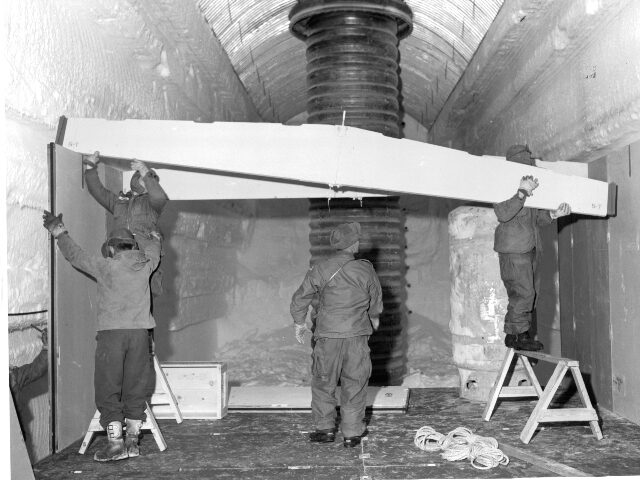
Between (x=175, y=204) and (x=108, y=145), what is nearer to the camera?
(x=108, y=145)

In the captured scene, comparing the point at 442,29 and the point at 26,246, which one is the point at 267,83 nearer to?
the point at 442,29

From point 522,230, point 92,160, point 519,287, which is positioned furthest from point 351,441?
point 92,160

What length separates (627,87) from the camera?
536cm

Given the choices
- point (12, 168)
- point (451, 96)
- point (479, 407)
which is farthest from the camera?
point (451, 96)

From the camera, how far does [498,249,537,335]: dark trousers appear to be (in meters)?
5.91

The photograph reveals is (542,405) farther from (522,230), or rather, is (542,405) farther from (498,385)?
(522,230)

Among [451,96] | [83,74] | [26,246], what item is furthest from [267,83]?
[26,246]

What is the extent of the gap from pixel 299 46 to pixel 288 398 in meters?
5.16

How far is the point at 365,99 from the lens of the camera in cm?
808

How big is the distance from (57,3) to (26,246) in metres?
1.52

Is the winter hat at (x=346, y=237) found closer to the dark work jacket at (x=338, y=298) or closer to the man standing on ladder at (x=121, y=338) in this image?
the dark work jacket at (x=338, y=298)

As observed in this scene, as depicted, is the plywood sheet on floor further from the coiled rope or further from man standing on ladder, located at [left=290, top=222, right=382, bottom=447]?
man standing on ladder, located at [left=290, top=222, right=382, bottom=447]

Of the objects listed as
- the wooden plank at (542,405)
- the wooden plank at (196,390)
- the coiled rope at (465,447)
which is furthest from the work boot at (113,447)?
the wooden plank at (542,405)

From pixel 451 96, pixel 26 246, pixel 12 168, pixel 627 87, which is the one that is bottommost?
pixel 26 246
